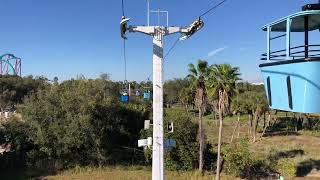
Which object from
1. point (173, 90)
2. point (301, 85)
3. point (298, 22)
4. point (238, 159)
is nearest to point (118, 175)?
point (238, 159)

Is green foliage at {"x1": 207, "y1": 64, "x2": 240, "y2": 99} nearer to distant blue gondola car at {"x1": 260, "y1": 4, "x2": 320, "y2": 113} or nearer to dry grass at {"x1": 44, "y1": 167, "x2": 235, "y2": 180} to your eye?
dry grass at {"x1": 44, "y1": 167, "x2": 235, "y2": 180}

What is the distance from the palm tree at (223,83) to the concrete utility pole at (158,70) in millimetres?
9503

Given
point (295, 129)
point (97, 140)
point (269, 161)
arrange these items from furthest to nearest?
point (295, 129) < point (97, 140) < point (269, 161)

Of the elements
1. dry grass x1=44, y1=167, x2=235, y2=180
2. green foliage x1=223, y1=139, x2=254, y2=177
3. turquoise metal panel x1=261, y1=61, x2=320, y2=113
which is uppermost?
turquoise metal panel x1=261, y1=61, x2=320, y2=113

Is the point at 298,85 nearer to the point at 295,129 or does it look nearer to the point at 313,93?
the point at 313,93

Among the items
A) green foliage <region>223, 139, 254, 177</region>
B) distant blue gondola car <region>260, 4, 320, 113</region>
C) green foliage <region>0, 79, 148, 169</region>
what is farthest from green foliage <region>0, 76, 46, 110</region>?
distant blue gondola car <region>260, 4, 320, 113</region>

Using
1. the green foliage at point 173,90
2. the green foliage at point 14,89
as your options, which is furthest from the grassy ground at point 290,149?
the green foliage at point 14,89

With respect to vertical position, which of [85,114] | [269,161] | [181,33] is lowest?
[269,161]

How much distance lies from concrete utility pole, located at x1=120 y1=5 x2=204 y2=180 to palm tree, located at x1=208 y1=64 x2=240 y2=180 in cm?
950

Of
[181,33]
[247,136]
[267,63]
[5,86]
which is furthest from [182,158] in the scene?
[5,86]

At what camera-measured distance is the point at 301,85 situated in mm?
9953

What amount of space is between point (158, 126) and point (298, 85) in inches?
472

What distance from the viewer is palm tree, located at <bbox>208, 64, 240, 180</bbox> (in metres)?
30.5

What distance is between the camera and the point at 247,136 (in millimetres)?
56375
